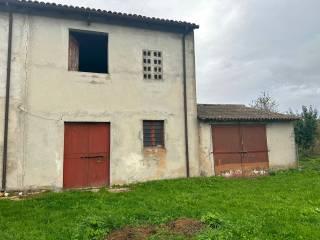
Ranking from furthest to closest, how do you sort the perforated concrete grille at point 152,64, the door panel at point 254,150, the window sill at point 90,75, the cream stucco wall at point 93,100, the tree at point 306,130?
the tree at point 306,130
the door panel at point 254,150
the perforated concrete grille at point 152,64
the window sill at point 90,75
the cream stucco wall at point 93,100

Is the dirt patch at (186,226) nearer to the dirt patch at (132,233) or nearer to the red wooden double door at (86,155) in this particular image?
the dirt patch at (132,233)

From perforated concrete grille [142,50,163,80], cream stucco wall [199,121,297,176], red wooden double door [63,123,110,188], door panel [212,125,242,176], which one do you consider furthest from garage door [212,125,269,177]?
red wooden double door [63,123,110,188]

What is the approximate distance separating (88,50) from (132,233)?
34.6 feet

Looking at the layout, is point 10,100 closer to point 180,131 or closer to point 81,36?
point 81,36

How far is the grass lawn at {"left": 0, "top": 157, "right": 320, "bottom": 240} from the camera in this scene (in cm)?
628

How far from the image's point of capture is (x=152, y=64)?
44.5 feet

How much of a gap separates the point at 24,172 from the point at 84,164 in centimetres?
206

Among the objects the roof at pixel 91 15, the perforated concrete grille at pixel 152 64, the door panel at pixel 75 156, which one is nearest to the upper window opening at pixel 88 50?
the roof at pixel 91 15

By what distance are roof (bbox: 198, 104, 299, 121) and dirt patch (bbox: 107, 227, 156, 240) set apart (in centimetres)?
805

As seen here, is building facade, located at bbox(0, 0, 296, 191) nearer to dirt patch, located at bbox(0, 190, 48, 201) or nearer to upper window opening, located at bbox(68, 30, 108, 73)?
upper window opening, located at bbox(68, 30, 108, 73)

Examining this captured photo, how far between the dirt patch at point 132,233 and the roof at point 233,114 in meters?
8.05

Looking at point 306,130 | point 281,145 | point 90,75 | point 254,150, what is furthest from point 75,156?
point 306,130

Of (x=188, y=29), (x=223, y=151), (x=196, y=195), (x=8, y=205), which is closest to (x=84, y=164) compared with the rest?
(x=8, y=205)

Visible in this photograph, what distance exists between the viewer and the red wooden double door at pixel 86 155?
11781 millimetres
